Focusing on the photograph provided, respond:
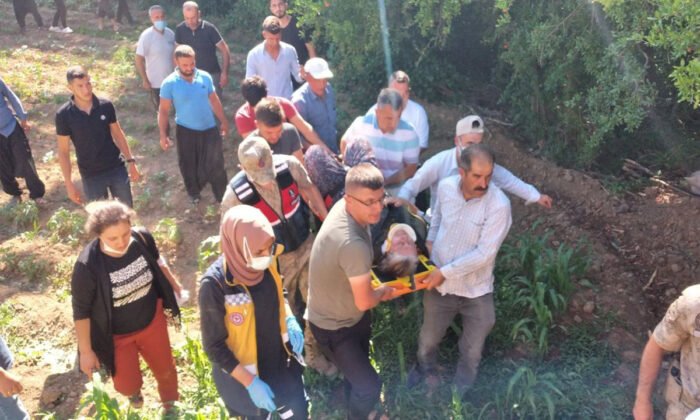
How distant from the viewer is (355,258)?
10.1 feet

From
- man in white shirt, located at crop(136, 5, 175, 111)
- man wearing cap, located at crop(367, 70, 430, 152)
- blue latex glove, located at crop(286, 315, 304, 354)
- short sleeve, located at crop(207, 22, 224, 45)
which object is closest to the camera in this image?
blue latex glove, located at crop(286, 315, 304, 354)

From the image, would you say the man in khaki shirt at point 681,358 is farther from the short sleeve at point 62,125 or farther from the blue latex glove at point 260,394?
the short sleeve at point 62,125

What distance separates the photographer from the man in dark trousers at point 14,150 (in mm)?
6012

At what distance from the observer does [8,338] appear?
16.4 ft

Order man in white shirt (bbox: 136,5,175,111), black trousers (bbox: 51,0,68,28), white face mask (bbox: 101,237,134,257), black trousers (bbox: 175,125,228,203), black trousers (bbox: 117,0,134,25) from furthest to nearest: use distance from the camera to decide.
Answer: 1. black trousers (bbox: 117,0,134,25)
2. black trousers (bbox: 51,0,68,28)
3. man in white shirt (bbox: 136,5,175,111)
4. black trousers (bbox: 175,125,228,203)
5. white face mask (bbox: 101,237,134,257)

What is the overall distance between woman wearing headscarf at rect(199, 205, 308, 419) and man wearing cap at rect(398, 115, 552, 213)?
1306mm

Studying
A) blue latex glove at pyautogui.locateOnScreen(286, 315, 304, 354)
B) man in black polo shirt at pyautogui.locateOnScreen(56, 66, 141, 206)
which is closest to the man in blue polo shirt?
man in black polo shirt at pyautogui.locateOnScreen(56, 66, 141, 206)

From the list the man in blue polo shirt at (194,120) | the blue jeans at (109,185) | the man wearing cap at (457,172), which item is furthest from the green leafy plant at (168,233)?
the man wearing cap at (457,172)

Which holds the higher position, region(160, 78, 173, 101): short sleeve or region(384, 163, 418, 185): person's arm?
region(160, 78, 173, 101): short sleeve

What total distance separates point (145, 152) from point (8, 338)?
3449 mm

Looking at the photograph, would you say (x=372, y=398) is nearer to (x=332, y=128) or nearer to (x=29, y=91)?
(x=332, y=128)

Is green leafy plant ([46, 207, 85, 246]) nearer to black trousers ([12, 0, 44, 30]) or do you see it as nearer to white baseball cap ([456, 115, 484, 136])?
white baseball cap ([456, 115, 484, 136])

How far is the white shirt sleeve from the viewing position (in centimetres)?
397

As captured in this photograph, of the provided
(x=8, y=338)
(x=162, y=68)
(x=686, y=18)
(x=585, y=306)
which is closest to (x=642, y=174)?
(x=585, y=306)
